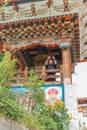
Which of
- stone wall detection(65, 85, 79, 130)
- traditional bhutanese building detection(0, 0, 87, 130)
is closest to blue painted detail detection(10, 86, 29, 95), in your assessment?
traditional bhutanese building detection(0, 0, 87, 130)

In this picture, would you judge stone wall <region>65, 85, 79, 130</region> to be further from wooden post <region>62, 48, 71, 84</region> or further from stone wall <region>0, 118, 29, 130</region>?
stone wall <region>0, 118, 29, 130</region>

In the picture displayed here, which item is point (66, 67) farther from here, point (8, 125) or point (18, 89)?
point (8, 125)

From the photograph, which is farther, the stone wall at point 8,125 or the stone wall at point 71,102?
the stone wall at point 71,102

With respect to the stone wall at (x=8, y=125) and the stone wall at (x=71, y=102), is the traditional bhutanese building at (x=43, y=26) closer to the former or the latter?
the stone wall at (x=71, y=102)

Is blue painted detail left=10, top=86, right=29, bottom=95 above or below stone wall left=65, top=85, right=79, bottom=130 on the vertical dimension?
above

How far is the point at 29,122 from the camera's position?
7422 millimetres

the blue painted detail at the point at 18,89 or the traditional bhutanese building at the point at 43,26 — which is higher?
the traditional bhutanese building at the point at 43,26

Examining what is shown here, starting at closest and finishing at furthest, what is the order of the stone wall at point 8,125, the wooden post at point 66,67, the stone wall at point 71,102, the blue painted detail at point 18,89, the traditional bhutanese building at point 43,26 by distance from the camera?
the stone wall at point 8,125, the blue painted detail at point 18,89, the stone wall at point 71,102, the wooden post at point 66,67, the traditional bhutanese building at point 43,26

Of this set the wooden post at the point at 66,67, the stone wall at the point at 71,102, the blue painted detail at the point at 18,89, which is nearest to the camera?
the blue painted detail at the point at 18,89

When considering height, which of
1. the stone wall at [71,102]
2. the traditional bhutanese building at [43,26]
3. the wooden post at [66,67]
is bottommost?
the stone wall at [71,102]

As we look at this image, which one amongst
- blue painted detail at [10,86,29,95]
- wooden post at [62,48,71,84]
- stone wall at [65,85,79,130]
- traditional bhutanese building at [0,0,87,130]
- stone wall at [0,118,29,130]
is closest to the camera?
stone wall at [0,118,29,130]

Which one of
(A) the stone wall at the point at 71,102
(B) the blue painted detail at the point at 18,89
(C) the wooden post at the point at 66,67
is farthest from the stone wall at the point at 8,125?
(C) the wooden post at the point at 66,67

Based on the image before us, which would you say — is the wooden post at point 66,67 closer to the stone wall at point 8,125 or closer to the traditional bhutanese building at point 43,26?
the traditional bhutanese building at point 43,26

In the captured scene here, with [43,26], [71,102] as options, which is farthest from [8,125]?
[43,26]
